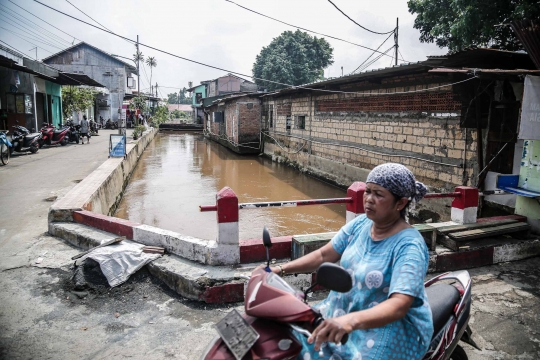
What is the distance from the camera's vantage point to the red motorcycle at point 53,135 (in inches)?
659

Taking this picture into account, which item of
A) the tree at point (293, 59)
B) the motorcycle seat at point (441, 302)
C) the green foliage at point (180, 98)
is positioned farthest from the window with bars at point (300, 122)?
the green foliage at point (180, 98)

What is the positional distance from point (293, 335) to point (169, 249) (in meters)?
3.20

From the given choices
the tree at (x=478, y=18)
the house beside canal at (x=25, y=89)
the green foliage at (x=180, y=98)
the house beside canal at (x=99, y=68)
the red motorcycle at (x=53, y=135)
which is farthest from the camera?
the green foliage at (x=180, y=98)

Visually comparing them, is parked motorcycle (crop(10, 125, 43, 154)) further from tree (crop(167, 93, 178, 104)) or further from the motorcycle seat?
tree (crop(167, 93, 178, 104))

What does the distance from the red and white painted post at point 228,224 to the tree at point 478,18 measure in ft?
29.5

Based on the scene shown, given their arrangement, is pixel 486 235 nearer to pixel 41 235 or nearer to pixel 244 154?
pixel 41 235

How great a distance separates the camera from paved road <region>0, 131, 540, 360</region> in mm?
3143

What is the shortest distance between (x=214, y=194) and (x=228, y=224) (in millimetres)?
7924

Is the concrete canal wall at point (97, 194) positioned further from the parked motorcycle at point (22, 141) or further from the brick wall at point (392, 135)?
Answer: the brick wall at point (392, 135)

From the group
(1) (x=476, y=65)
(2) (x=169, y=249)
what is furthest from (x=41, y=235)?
(1) (x=476, y=65)

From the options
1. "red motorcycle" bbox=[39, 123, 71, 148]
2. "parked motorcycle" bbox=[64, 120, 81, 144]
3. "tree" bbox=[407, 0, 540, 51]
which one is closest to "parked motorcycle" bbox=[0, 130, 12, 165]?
"red motorcycle" bbox=[39, 123, 71, 148]

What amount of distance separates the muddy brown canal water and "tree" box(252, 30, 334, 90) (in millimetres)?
23338

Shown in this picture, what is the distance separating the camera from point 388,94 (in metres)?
10.2

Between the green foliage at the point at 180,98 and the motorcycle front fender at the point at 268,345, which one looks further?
the green foliage at the point at 180,98
